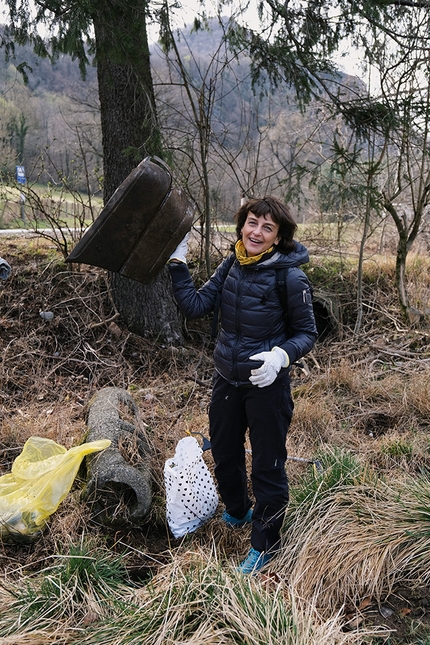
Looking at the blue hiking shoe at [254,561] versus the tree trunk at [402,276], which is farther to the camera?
the tree trunk at [402,276]

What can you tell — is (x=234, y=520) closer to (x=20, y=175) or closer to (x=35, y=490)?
(x=35, y=490)

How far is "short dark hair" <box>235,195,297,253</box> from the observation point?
2.68 metres

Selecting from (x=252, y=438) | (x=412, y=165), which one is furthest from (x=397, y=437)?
(x=412, y=165)

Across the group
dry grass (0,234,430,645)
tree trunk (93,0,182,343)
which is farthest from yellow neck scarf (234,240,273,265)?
tree trunk (93,0,182,343)

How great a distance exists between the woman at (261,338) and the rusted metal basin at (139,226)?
178mm

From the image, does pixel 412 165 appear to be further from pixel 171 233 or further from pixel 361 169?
pixel 171 233

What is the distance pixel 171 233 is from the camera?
2916 mm

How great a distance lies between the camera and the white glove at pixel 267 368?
2.46 m

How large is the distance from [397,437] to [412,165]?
4153mm

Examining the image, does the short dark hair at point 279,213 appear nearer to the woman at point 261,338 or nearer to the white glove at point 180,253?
the woman at point 261,338

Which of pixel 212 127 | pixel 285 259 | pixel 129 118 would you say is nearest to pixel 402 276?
pixel 212 127

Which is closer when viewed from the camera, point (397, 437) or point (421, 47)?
point (397, 437)

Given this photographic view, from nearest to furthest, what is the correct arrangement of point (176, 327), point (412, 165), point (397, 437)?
1. point (397, 437)
2. point (176, 327)
3. point (412, 165)

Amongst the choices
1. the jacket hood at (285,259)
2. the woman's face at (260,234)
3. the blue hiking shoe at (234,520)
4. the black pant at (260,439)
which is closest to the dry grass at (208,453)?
the blue hiking shoe at (234,520)
